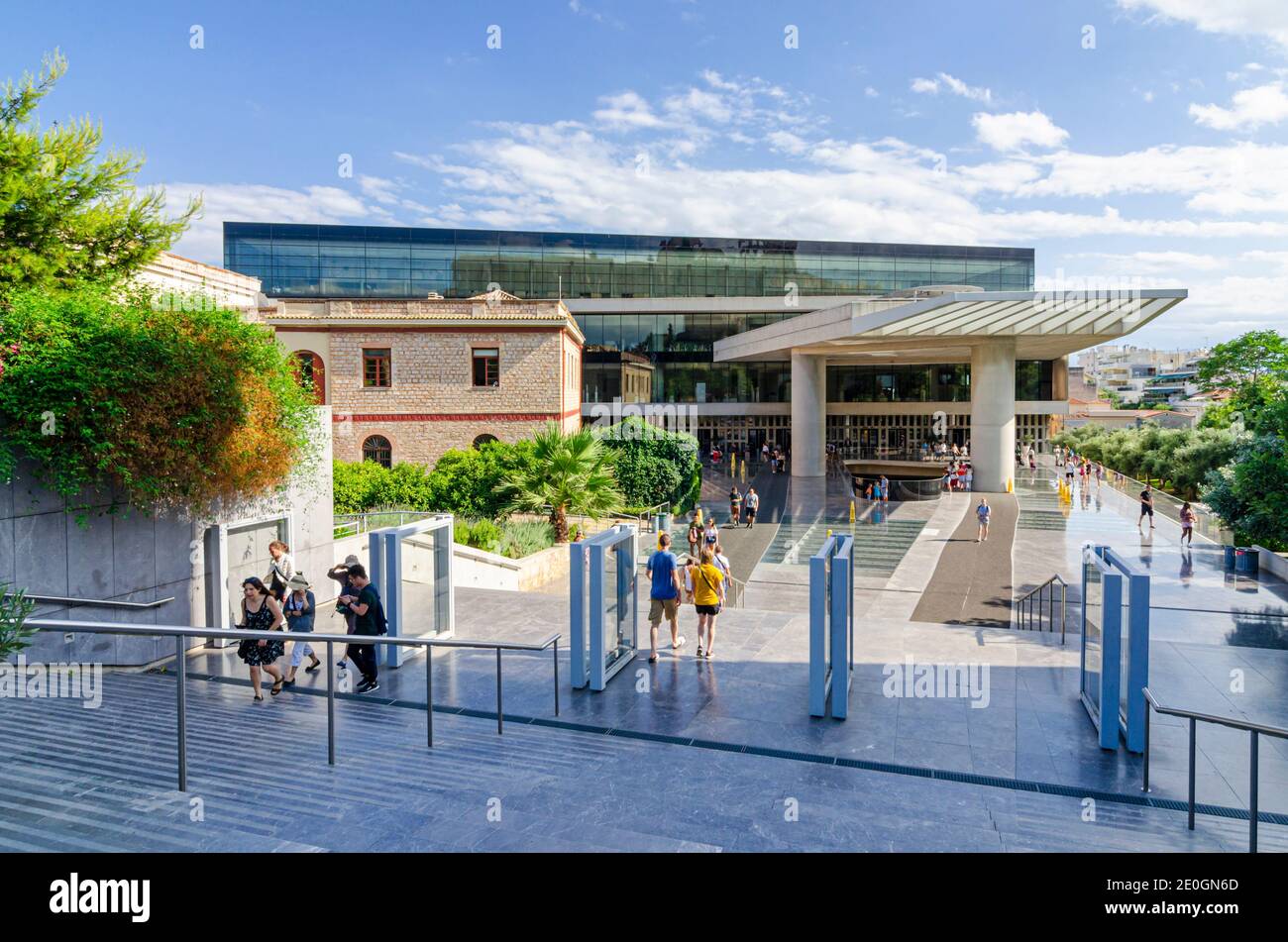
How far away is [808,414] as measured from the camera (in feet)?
142

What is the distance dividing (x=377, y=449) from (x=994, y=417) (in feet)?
81.1

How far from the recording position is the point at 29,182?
1364 cm

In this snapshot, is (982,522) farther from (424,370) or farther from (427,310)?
(427,310)

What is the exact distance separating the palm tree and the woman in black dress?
12.9 metres

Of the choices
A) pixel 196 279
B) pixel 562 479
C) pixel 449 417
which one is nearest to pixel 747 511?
pixel 562 479

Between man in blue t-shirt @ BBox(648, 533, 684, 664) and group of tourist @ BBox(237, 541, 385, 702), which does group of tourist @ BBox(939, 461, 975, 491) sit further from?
group of tourist @ BBox(237, 541, 385, 702)

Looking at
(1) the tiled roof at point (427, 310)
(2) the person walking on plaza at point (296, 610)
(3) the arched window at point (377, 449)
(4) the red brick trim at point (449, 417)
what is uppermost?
(1) the tiled roof at point (427, 310)

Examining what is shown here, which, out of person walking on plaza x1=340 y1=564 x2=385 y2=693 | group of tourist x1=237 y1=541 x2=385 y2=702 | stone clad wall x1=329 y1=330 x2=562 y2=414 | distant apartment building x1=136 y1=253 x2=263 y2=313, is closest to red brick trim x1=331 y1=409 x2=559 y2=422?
stone clad wall x1=329 y1=330 x2=562 y2=414

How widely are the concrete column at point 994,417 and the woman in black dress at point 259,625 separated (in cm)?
3107

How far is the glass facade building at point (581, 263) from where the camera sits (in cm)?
5481

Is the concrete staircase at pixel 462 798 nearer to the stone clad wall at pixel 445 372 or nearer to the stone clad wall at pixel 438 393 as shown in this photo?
the stone clad wall at pixel 438 393

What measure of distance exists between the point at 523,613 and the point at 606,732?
17.4 ft

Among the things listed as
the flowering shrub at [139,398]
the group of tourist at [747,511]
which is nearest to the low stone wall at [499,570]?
the flowering shrub at [139,398]
